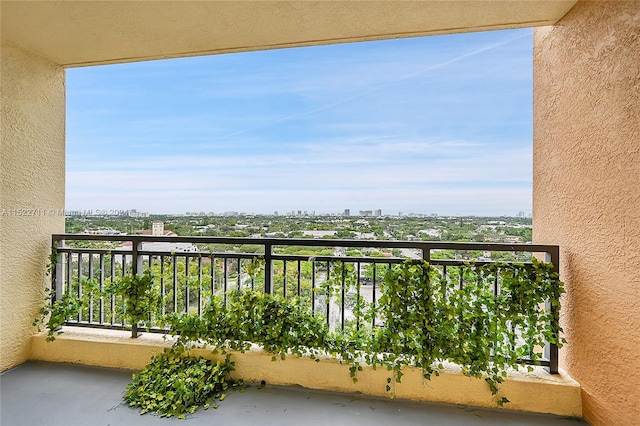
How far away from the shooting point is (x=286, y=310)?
2170 mm

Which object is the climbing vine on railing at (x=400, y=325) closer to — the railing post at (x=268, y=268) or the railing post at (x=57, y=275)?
the railing post at (x=268, y=268)

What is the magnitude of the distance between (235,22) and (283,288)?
79.6 inches

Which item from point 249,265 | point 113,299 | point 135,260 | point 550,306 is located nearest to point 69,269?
point 113,299

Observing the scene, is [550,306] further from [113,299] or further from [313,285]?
[113,299]

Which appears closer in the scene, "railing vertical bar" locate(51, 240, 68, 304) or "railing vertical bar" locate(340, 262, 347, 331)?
"railing vertical bar" locate(340, 262, 347, 331)

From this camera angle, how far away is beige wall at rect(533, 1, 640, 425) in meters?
1.46

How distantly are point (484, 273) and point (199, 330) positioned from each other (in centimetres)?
215

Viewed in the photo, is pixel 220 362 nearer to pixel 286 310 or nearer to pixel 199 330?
pixel 199 330

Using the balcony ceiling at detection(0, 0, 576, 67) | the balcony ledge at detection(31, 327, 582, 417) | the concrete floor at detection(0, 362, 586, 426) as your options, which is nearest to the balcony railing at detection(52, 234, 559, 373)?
the balcony ledge at detection(31, 327, 582, 417)

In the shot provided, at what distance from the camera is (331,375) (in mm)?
2123

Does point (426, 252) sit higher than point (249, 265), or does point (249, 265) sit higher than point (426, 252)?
point (426, 252)

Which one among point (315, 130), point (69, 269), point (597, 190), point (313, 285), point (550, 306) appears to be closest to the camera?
point (597, 190)

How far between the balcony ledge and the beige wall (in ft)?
0.58

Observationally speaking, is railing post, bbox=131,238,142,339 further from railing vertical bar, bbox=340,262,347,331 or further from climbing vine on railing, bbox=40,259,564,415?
railing vertical bar, bbox=340,262,347,331
